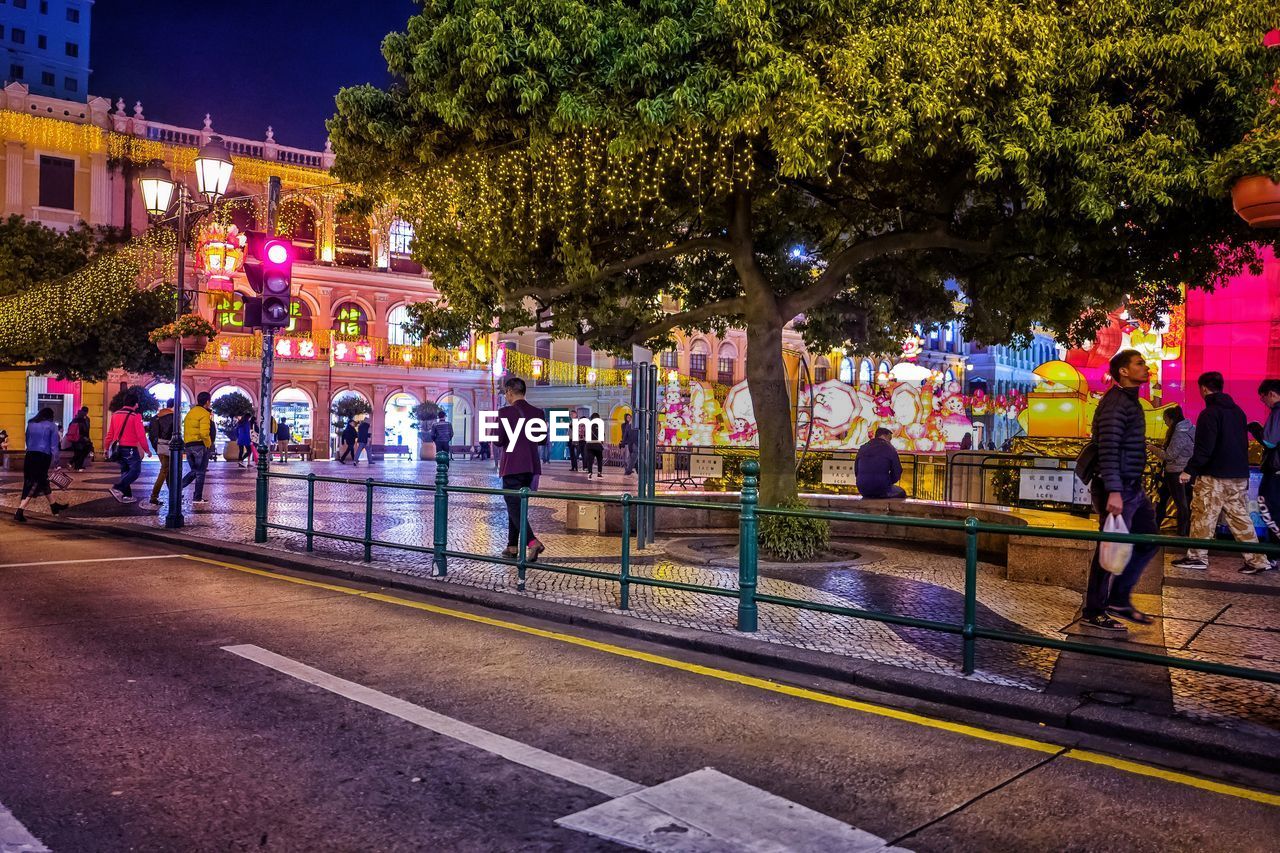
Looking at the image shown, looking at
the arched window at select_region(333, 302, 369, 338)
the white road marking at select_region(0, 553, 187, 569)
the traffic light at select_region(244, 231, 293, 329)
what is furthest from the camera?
the arched window at select_region(333, 302, 369, 338)

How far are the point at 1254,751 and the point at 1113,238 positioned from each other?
19.0ft

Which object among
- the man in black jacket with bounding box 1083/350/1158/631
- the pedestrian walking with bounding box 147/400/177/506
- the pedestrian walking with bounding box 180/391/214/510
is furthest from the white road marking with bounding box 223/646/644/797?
the pedestrian walking with bounding box 147/400/177/506

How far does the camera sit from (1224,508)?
33.2ft

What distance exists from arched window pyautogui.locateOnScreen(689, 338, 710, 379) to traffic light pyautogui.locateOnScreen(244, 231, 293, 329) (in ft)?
131

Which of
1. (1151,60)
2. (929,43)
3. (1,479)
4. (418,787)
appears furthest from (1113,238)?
(1,479)

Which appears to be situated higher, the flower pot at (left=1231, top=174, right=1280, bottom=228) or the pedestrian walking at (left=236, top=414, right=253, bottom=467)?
the flower pot at (left=1231, top=174, right=1280, bottom=228)

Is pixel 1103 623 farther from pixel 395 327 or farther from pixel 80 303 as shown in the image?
pixel 395 327

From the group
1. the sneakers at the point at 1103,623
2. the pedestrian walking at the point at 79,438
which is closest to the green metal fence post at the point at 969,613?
the sneakers at the point at 1103,623

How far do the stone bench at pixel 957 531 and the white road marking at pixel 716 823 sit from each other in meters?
5.86

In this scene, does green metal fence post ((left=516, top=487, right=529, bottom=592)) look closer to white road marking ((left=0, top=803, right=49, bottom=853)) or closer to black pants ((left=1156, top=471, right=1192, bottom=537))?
white road marking ((left=0, top=803, right=49, bottom=853))

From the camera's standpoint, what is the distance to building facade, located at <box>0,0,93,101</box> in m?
76.0

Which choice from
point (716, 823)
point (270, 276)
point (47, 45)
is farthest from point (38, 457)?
point (47, 45)

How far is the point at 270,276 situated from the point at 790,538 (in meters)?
7.26

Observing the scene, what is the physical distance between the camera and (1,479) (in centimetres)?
2330
